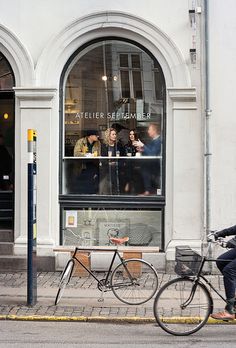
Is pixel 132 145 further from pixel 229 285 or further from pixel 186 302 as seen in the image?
pixel 229 285

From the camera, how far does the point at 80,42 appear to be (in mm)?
10852

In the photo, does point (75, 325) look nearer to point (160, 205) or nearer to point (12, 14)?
point (160, 205)

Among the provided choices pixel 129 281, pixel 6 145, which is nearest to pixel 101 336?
pixel 129 281

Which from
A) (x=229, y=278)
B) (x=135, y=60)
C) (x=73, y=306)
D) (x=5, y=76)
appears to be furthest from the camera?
(x=5, y=76)

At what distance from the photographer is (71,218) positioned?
35.9 ft

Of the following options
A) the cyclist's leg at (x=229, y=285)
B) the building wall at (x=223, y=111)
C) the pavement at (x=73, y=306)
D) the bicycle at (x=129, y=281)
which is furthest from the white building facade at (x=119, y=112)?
the cyclist's leg at (x=229, y=285)

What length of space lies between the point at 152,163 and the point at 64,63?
2.57 m

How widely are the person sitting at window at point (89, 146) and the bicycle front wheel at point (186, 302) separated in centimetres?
463

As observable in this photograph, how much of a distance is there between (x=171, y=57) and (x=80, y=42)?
1.78 m

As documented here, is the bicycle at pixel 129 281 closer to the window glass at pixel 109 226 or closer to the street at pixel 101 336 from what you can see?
the street at pixel 101 336

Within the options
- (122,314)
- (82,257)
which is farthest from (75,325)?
(82,257)

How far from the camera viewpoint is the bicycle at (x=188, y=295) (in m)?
6.78

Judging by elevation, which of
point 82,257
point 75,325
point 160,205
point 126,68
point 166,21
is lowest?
point 75,325

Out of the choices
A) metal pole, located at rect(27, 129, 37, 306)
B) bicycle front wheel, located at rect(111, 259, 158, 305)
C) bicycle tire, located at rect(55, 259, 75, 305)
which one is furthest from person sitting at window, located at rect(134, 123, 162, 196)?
metal pole, located at rect(27, 129, 37, 306)
